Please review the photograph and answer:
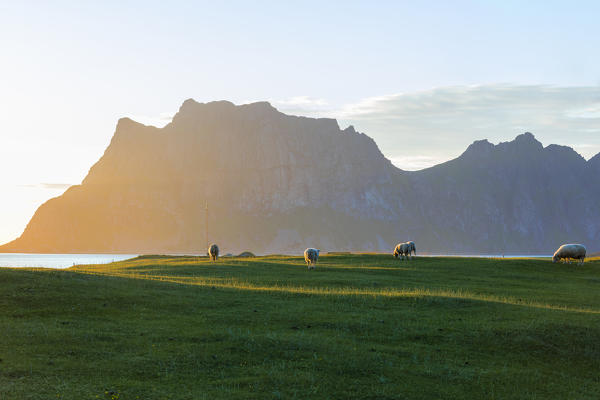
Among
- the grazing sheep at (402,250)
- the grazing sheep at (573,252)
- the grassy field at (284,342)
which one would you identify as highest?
the grazing sheep at (402,250)

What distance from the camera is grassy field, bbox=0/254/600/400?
71.4 feet

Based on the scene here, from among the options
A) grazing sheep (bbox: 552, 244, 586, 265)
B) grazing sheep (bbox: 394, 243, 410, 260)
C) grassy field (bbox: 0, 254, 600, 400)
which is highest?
grazing sheep (bbox: 394, 243, 410, 260)

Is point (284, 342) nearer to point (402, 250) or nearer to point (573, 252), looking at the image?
point (402, 250)

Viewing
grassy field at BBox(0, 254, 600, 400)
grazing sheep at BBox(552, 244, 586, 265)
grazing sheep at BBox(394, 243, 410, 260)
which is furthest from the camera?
grazing sheep at BBox(394, 243, 410, 260)

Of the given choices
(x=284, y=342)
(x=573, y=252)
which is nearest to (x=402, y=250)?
(x=573, y=252)

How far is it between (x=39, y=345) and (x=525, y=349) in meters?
22.3

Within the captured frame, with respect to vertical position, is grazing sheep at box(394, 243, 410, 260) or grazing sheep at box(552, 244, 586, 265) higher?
grazing sheep at box(394, 243, 410, 260)

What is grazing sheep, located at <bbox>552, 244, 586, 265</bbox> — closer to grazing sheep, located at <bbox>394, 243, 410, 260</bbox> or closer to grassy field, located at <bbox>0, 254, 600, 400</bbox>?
grazing sheep, located at <bbox>394, 243, 410, 260</bbox>

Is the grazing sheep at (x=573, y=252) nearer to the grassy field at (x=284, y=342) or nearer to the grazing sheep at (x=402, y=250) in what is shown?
the grazing sheep at (x=402, y=250)

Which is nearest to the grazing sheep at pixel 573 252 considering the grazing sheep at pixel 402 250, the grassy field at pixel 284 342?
the grazing sheep at pixel 402 250

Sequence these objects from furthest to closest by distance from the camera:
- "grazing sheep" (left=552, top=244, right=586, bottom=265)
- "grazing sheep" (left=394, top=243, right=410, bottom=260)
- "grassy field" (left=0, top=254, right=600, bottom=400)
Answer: "grazing sheep" (left=394, top=243, right=410, bottom=260), "grazing sheep" (left=552, top=244, right=586, bottom=265), "grassy field" (left=0, top=254, right=600, bottom=400)

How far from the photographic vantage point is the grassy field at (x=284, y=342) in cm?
2175

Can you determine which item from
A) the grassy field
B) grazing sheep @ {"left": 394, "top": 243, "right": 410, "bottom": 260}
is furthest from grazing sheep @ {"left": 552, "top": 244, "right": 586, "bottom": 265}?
the grassy field

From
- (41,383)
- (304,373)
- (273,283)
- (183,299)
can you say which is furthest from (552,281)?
(41,383)
